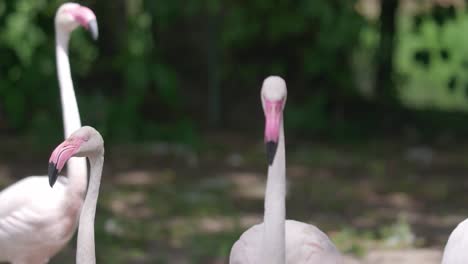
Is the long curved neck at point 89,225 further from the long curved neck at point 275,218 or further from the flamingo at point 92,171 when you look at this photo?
the long curved neck at point 275,218

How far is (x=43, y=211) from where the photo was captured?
4297mm

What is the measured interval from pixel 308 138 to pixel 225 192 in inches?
83.0

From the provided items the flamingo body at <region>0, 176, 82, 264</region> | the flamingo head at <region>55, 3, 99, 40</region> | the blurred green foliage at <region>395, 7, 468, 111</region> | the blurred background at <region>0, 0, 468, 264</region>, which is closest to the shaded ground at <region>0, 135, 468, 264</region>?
the blurred background at <region>0, 0, 468, 264</region>

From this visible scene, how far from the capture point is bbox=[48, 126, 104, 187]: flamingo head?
3.04 metres

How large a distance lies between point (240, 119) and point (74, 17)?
17.9 feet

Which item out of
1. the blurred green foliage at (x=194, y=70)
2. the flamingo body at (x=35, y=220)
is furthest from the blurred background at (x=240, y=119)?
the flamingo body at (x=35, y=220)

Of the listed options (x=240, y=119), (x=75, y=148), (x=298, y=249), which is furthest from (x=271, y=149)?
(x=240, y=119)

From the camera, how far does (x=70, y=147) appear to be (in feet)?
10.3

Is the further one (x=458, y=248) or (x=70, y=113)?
(x=70, y=113)

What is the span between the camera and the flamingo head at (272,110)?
307 cm

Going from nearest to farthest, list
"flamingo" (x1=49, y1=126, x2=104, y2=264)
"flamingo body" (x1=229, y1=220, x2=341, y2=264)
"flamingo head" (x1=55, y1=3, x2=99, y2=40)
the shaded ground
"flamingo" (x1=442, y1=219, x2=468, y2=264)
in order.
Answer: "flamingo" (x1=49, y1=126, x2=104, y2=264) < "flamingo" (x1=442, y1=219, x2=468, y2=264) < "flamingo body" (x1=229, y1=220, x2=341, y2=264) < "flamingo head" (x1=55, y1=3, x2=99, y2=40) < the shaded ground

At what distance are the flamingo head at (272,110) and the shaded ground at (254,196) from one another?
297 cm

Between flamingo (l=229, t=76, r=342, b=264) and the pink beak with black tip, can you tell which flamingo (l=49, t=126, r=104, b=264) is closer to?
flamingo (l=229, t=76, r=342, b=264)

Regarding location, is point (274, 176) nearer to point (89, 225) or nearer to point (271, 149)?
point (271, 149)
